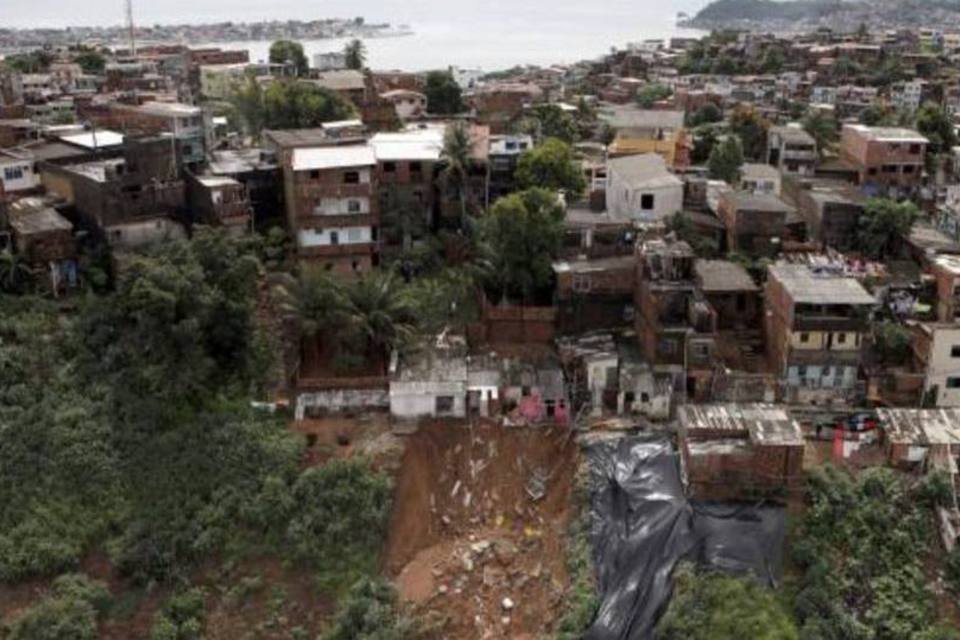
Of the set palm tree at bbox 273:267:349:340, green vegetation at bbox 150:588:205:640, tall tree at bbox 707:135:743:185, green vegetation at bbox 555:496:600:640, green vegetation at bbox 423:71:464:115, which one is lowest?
green vegetation at bbox 150:588:205:640

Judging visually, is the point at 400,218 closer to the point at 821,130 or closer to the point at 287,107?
the point at 287,107

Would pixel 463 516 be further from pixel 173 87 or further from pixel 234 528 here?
pixel 173 87

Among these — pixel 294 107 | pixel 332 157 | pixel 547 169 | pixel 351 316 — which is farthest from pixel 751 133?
pixel 351 316

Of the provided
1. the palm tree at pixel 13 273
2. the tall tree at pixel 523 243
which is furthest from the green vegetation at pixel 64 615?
the tall tree at pixel 523 243

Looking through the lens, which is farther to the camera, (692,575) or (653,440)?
(653,440)

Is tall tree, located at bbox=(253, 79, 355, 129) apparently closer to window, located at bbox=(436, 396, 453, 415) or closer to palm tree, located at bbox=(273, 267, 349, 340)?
palm tree, located at bbox=(273, 267, 349, 340)

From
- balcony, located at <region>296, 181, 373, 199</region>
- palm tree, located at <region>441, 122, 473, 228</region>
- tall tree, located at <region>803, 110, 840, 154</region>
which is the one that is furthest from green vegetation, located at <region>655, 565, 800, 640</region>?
tall tree, located at <region>803, 110, 840, 154</region>

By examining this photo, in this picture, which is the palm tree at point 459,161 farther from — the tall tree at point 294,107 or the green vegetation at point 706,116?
the green vegetation at point 706,116

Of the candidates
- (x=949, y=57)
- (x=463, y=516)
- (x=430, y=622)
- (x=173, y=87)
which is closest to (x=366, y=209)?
(x=463, y=516)
